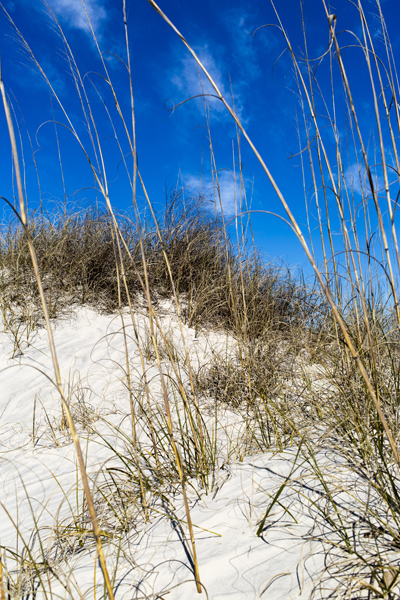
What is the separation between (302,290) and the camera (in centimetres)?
485

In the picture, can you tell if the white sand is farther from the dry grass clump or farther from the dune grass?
the dry grass clump

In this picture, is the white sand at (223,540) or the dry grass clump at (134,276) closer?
the white sand at (223,540)

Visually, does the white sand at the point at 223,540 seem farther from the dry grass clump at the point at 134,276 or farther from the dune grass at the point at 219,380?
the dry grass clump at the point at 134,276

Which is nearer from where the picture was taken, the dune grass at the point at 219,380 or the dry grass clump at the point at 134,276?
the dune grass at the point at 219,380

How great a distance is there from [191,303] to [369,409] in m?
2.98

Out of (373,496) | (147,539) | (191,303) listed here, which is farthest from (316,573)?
(191,303)

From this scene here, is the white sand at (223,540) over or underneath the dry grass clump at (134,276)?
underneath

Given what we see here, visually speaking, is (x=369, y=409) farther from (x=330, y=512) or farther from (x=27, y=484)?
(x=27, y=484)

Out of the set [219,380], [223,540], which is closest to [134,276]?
[219,380]

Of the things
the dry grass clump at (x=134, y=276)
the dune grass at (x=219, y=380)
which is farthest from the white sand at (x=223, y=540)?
the dry grass clump at (x=134, y=276)

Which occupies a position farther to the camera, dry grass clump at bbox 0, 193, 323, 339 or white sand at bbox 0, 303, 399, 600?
dry grass clump at bbox 0, 193, 323, 339

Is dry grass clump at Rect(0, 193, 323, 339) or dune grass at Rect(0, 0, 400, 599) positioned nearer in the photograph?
dune grass at Rect(0, 0, 400, 599)

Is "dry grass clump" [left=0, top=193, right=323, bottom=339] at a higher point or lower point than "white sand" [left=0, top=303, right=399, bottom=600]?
higher

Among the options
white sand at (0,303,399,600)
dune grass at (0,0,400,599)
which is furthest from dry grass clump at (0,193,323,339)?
white sand at (0,303,399,600)
